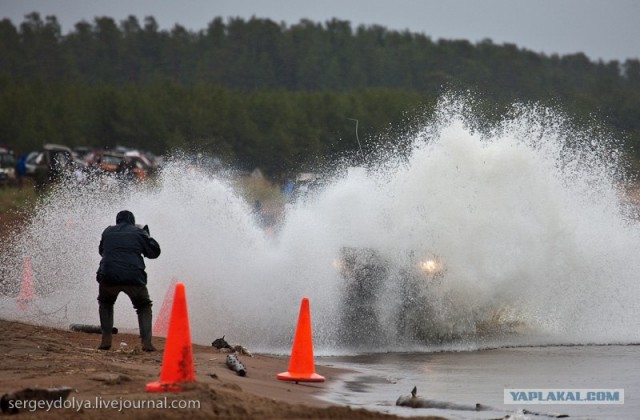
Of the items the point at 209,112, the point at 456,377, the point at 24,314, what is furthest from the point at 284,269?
the point at 209,112

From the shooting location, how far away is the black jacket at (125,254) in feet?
45.9

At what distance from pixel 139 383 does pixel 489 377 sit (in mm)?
4604

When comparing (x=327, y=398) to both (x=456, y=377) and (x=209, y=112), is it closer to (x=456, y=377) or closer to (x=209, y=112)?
(x=456, y=377)

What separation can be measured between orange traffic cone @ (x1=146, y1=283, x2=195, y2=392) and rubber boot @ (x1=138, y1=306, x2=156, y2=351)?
3.46m

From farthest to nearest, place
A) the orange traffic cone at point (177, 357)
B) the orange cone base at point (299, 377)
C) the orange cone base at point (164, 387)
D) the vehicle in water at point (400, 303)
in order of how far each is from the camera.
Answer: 1. the vehicle in water at point (400, 303)
2. the orange cone base at point (299, 377)
3. the orange traffic cone at point (177, 357)
4. the orange cone base at point (164, 387)

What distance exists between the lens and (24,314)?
A: 1959 cm

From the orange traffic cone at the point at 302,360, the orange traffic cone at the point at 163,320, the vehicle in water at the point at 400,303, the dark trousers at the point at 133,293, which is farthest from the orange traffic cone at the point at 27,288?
the orange traffic cone at the point at 302,360

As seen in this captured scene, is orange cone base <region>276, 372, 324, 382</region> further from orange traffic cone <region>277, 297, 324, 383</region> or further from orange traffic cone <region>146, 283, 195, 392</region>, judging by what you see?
orange traffic cone <region>146, 283, 195, 392</region>

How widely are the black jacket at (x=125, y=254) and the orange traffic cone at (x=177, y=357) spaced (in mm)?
3529

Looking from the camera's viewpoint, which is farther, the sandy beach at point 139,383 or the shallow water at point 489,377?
the shallow water at point 489,377

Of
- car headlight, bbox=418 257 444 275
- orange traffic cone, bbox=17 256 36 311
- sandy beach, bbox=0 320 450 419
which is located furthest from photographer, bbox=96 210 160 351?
orange traffic cone, bbox=17 256 36 311

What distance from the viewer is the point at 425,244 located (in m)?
19.2

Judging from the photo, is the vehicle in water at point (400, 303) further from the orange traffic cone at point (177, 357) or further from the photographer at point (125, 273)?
the orange traffic cone at point (177, 357)

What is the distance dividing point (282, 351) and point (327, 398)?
5088mm
